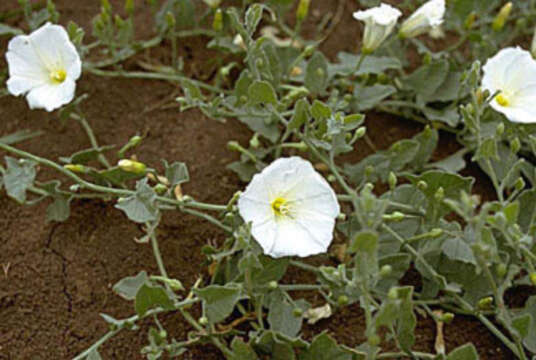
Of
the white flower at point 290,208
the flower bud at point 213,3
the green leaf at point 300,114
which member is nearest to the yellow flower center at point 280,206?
the white flower at point 290,208

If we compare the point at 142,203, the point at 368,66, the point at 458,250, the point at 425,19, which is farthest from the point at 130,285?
the point at 425,19

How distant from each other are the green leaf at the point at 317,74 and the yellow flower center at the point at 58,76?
33.0 inches

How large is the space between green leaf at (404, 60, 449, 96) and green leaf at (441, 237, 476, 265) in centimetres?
78

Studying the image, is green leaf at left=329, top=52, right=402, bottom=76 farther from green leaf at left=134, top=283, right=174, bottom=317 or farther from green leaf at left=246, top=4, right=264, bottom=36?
green leaf at left=134, top=283, right=174, bottom=317

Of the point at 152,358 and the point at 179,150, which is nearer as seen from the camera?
the point at 152,358

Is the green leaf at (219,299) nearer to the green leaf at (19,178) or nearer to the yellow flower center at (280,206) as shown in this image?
the yellow flower center at (280,206)

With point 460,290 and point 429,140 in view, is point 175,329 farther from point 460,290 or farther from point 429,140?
point 429,140

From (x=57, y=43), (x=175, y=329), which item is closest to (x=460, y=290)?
(x=175, y=329)

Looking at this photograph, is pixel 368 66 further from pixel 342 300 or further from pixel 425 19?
pixel 342 300

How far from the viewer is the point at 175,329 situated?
6.72ft

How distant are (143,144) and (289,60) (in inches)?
25.9

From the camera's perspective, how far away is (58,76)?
7.38ft

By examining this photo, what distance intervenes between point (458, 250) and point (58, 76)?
4.67 feet

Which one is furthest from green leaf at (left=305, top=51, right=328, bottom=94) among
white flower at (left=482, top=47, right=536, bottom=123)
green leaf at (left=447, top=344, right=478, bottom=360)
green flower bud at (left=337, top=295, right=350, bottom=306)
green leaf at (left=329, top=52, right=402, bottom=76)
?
green leaf at (left=447, top=344, right=478, bottom=360)
